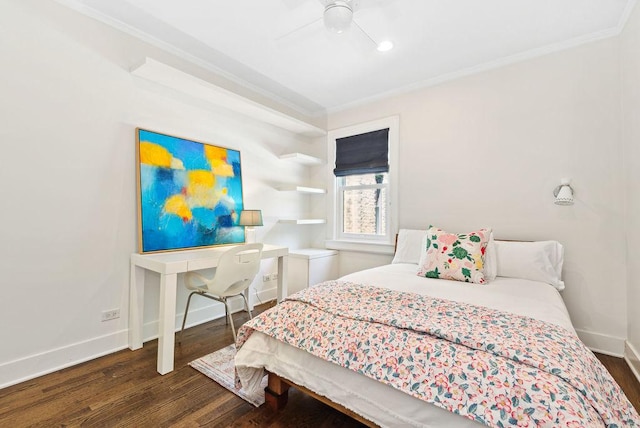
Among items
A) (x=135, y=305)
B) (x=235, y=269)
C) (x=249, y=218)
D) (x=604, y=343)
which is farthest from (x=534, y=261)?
(x=135, y=305)

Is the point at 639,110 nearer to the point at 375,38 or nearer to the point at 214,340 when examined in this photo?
the point at 375,38

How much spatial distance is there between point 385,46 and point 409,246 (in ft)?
6.10

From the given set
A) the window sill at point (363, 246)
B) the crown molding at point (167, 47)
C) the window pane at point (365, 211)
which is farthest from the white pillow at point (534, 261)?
the crown molding at point (167, 47)

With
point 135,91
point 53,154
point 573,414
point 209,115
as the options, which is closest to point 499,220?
point 573,414

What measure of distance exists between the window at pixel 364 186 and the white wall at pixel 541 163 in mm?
309

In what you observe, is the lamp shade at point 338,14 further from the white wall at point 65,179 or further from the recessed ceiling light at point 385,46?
the white wall at point 65,179

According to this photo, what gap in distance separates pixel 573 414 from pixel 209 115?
10.4ft

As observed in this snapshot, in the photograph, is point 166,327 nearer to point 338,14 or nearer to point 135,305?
point 135,305

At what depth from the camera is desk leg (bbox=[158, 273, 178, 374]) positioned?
1.96 meters

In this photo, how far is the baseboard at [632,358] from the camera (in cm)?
195

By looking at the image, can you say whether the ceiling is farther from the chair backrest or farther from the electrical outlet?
the electrical outlet

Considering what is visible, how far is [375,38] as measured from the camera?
93.4 inches

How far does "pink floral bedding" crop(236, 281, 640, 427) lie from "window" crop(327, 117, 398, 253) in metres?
1.93

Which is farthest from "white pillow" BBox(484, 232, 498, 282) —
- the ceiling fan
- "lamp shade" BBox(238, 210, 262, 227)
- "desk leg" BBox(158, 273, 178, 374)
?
"desk leg" BBox(158, 273, 178, 374)
